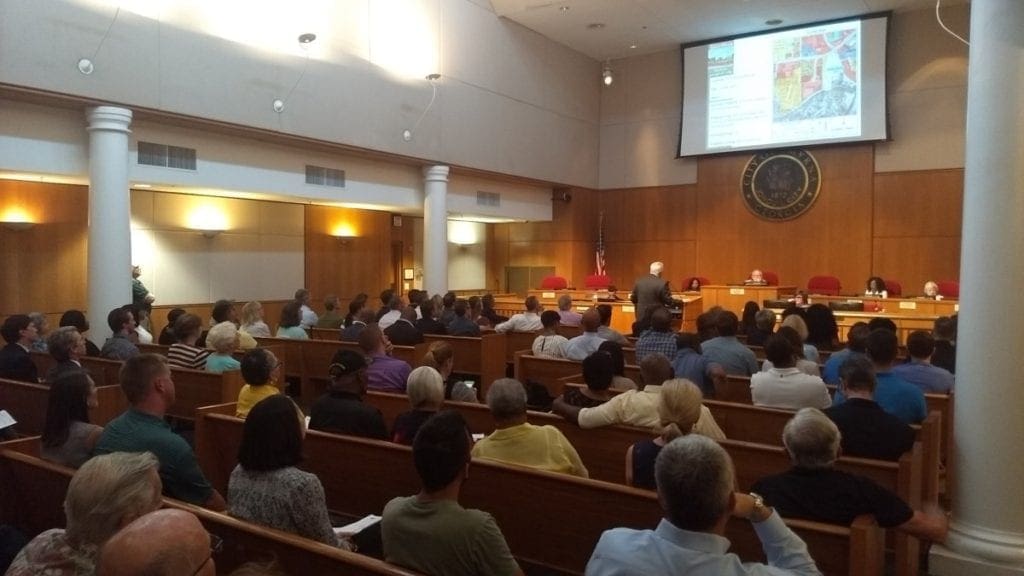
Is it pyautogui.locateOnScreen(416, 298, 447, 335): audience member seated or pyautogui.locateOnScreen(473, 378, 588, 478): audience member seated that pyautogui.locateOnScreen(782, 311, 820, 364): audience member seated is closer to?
pyautogui.locateOnScreen(473, 378, 588, 478): audience member seated

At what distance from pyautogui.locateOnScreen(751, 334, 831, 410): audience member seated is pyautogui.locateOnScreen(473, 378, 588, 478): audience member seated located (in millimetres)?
1445

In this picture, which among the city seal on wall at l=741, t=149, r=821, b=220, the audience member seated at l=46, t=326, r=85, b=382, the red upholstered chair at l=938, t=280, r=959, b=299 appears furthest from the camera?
the city seal on wall at l=741, t=149, r=821, b=220

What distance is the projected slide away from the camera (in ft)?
39.0

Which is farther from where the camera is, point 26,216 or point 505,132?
point 505,132

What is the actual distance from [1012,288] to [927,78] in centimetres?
989

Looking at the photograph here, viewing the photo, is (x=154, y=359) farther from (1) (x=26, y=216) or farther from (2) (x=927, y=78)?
(2) (x=927, y=78)

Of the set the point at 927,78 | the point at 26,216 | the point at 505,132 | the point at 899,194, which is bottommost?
the point at 26,216

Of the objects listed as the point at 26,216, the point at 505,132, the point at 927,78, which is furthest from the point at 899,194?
the point at 26,216

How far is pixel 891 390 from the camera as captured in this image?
11.8 ft

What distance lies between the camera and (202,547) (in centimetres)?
133

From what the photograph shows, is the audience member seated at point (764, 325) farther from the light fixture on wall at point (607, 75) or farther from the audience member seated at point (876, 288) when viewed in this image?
the light fixture on wall at point (607, 75)

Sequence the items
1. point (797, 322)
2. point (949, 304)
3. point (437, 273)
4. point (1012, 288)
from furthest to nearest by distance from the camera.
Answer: point (437, 273), point (949, 304), point (797, 322), point (1012, 288)

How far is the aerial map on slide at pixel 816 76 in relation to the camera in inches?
466

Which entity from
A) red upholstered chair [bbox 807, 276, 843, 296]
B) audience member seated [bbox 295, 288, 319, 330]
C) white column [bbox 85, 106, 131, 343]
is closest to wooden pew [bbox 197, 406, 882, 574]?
white column [bbox 85, 106, 131, 343]
